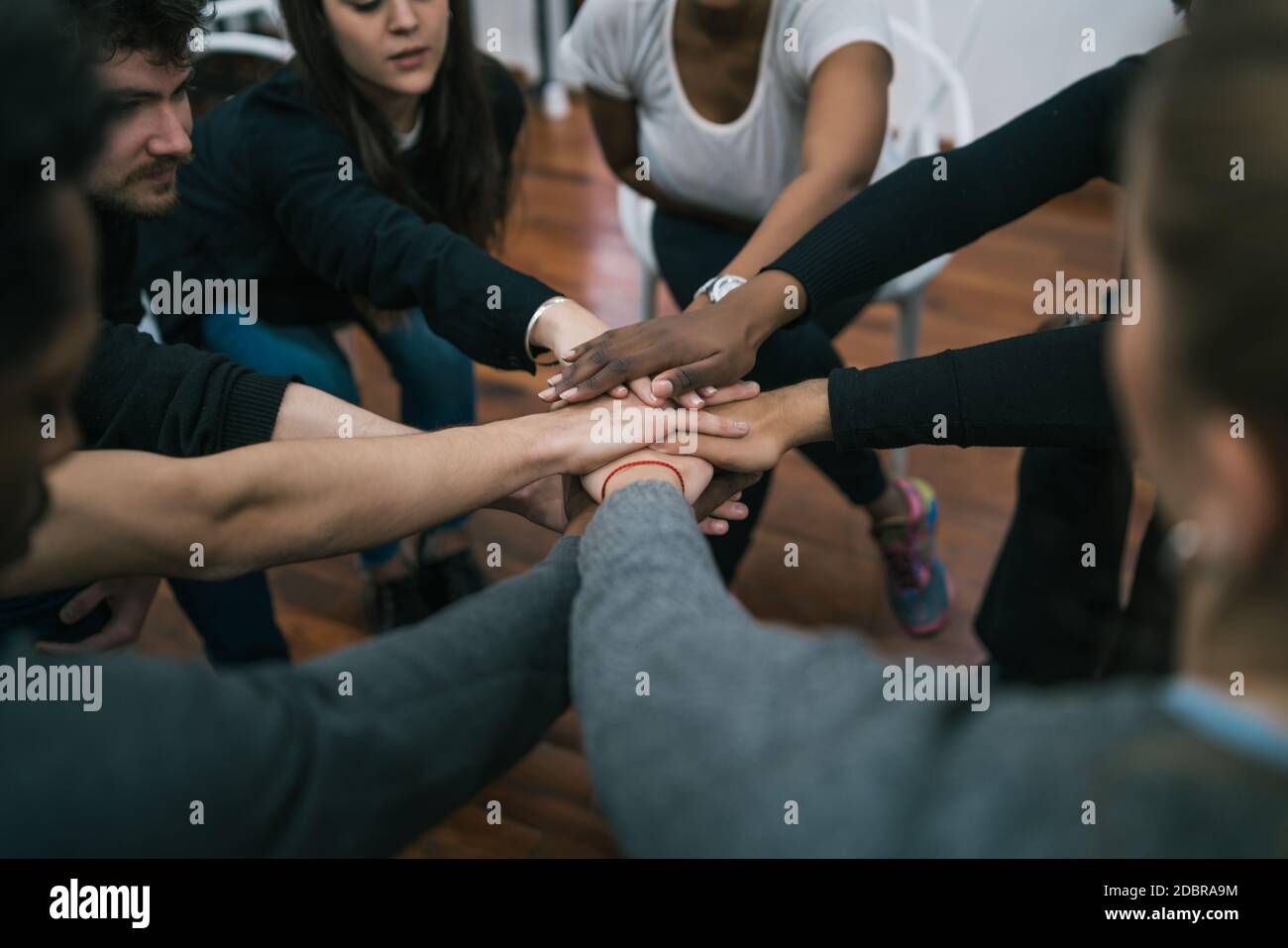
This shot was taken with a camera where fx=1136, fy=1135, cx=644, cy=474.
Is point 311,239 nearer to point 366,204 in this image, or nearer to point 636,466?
point 366,204

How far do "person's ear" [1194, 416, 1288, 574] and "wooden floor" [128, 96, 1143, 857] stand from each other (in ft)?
3.68

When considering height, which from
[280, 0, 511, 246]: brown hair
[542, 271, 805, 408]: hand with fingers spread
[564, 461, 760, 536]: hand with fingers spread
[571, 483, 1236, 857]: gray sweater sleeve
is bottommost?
[571, 483, 1236, 857]: gray sweater sleeve

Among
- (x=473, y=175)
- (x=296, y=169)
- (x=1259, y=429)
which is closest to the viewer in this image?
(x=1259, y=429)

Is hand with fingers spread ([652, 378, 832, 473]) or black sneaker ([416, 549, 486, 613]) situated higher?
hand with fingers spread ([652, 378, 832, 473])

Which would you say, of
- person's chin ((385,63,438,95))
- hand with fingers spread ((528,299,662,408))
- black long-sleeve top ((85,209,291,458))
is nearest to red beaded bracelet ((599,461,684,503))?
hand with fingers spread ((528,299,662,408))

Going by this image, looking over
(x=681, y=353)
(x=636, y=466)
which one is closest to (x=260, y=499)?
(x=636, y=466)

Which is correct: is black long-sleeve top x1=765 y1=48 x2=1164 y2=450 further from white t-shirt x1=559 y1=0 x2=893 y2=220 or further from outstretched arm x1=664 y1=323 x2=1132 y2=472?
white t-shirt x1=559 y1=0 x2=893 y2=220

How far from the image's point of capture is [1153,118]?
0.52 meters

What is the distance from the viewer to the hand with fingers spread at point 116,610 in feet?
4.20

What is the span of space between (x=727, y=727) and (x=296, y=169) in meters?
1.08

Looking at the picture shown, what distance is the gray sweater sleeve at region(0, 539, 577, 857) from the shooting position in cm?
61

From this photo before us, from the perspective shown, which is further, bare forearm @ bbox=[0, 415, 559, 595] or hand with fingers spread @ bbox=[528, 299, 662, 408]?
hand with fingers spread @ bbox=[528, 299, 662, 408]
